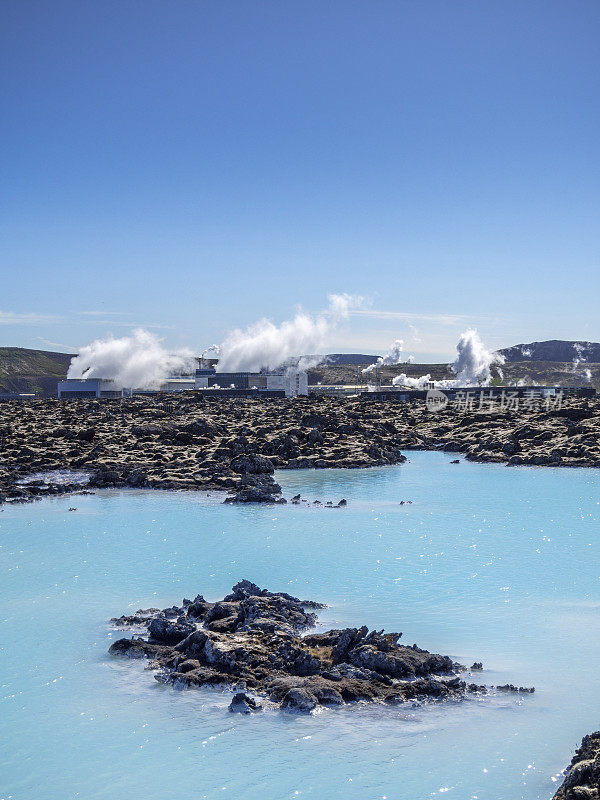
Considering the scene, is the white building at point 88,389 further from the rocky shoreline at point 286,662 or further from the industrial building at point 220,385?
the rocky shoreline at point 286,662

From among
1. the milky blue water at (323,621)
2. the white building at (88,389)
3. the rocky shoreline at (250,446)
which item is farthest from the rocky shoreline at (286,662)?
the white building at (88,389)

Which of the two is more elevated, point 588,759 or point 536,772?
point 588,759

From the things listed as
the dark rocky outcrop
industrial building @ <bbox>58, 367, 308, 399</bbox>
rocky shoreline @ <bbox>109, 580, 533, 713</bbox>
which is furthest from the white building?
the dark rocky outcrop

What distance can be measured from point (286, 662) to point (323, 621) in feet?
9.35

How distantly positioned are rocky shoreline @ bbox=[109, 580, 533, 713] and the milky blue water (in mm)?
298

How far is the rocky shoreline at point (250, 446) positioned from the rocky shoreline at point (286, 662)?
51.1 feet

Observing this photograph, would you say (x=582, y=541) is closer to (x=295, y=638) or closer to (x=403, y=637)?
(x=403, y=637)

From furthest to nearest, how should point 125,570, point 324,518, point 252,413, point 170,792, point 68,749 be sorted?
point 252,413
point 324,518
point 125,570
point 68,749
point 170,792

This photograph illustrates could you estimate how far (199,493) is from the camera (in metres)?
31.5

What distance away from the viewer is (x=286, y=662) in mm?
11922

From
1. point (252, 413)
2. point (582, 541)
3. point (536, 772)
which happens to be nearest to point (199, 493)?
point (582, 541)

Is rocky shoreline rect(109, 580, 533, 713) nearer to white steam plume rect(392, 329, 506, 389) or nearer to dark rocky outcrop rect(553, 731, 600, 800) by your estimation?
dark rocky outcrop rect(553, 731, 600, 800)

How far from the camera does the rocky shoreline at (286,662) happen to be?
11.1 m

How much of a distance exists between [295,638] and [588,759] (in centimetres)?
581
